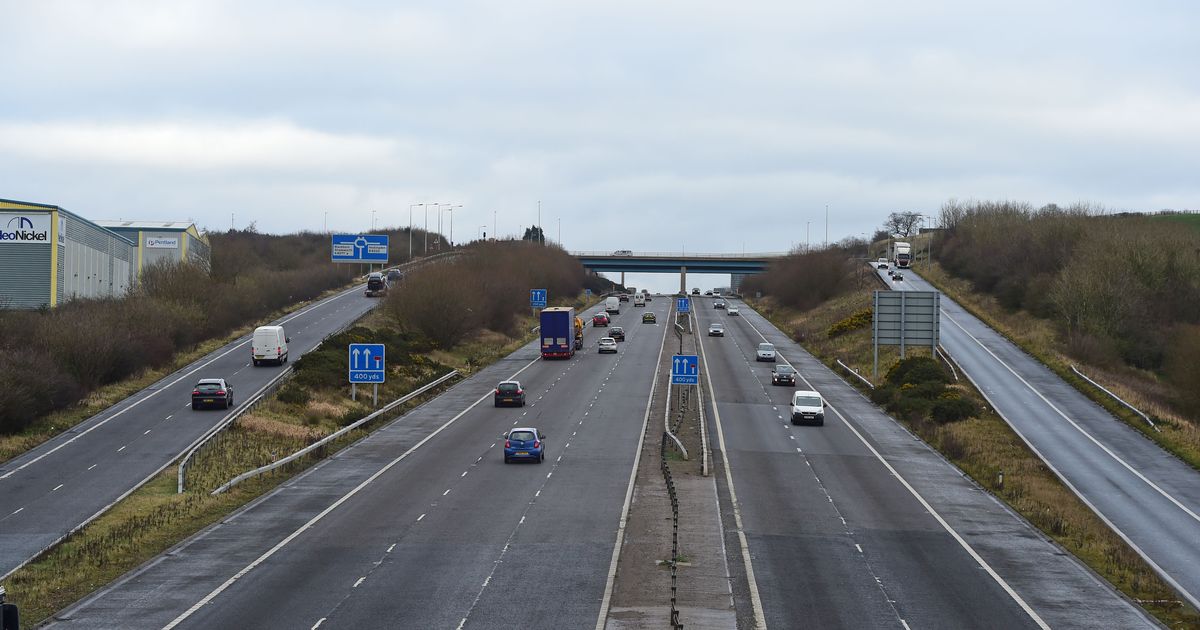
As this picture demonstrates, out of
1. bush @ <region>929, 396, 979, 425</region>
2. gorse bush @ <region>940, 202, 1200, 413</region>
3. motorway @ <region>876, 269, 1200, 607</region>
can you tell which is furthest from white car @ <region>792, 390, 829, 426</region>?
gorse bush @ <region>940, 202, 1200, 413</region>

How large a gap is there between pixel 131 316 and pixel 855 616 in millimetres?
65103

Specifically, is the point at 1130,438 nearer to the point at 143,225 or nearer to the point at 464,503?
the point at 464,503

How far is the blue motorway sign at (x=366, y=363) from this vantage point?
199 feet

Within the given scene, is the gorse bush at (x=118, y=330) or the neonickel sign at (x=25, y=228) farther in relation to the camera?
the neonickel sign at (x=25, y=228)

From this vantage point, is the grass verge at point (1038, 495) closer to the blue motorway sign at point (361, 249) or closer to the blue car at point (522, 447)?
the blue car at point (522, 447)

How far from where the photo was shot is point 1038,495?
145 feet

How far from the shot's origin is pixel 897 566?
95.9 ft

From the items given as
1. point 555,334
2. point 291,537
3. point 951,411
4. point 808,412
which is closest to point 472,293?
point 555,334

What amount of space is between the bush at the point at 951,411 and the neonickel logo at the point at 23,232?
6045 cm

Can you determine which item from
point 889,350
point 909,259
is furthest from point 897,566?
point 909,259

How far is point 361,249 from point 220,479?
94.8 meters

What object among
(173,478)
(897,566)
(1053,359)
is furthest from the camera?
(1053,359)

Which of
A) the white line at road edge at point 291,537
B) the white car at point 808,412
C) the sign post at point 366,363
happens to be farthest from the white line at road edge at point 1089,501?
the sign post at point 366,363

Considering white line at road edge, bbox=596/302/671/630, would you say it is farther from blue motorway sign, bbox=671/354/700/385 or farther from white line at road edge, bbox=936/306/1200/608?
white line at road edge, bbox=936/306/1200/608
